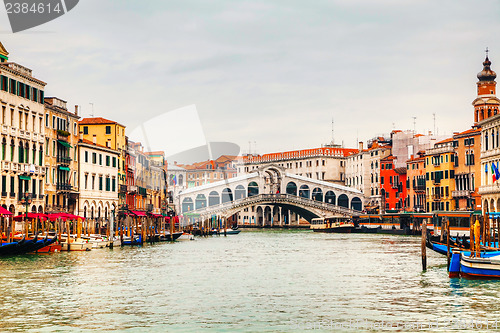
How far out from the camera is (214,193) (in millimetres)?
71812

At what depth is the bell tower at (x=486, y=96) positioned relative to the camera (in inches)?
2199

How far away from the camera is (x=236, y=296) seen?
15773 millimetres

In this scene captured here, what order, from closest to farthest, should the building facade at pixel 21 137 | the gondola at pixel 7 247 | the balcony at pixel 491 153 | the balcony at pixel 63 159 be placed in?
the gondola at pixel 7 247 → the building facade at pixel 21 137 → the balcony at pixel 63 159 → the balcony at pixel 491 153

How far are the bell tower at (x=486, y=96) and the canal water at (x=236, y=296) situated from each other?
3406 cm

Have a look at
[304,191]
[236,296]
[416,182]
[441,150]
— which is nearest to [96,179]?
[441,150]

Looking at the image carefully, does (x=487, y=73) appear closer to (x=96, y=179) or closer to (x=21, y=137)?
(x=96, y=179)

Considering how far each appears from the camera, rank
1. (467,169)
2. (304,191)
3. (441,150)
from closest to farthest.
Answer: (467,169) < (441,150) < (304,191)

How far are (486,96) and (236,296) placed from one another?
44602 mm

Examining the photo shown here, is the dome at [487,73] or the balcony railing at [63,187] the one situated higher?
the dome at [487,73]

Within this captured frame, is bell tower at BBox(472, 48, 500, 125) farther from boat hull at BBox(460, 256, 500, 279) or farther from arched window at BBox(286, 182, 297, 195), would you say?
boat hull at BBox(460, 256, 500, 279)

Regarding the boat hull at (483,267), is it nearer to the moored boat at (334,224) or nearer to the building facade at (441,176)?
the building facade at (441,176)

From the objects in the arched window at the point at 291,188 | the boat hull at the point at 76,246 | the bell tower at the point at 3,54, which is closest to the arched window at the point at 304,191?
the arched window at the point at 291,188

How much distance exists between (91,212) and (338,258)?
1657 cm

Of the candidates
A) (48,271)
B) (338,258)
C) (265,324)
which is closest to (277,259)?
(338,258)
